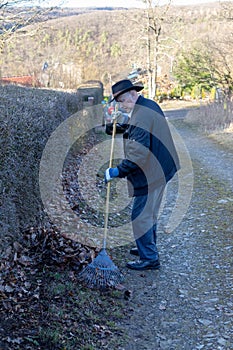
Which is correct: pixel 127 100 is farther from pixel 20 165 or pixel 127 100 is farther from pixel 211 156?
pixel 211 156

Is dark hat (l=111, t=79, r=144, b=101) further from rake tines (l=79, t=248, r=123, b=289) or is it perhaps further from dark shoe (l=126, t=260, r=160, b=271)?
dark shoe (l=126, t=260, r=160, b=271)

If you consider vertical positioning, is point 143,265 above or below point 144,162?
below

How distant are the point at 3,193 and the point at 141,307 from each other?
1771 mm

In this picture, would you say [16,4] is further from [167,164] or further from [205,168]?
[167,164]

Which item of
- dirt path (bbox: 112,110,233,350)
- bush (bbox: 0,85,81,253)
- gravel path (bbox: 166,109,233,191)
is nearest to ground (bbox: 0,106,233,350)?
dirt path (bbox: 112,110,233,350)

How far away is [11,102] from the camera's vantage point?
17.3ft

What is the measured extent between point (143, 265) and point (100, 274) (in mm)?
769

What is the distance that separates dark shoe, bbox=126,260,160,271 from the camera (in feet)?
17.1

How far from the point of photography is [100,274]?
4.60 m

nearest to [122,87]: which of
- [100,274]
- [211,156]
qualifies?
[100,274]

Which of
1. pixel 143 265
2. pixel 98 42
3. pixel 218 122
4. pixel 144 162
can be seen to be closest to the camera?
pixel 144 162

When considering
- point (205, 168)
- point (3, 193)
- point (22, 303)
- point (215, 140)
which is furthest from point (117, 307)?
point (215, 140)

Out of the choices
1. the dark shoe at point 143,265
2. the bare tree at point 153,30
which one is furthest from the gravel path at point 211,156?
the bare tree at point 153,30

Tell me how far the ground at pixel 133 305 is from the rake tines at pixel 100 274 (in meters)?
0.09
